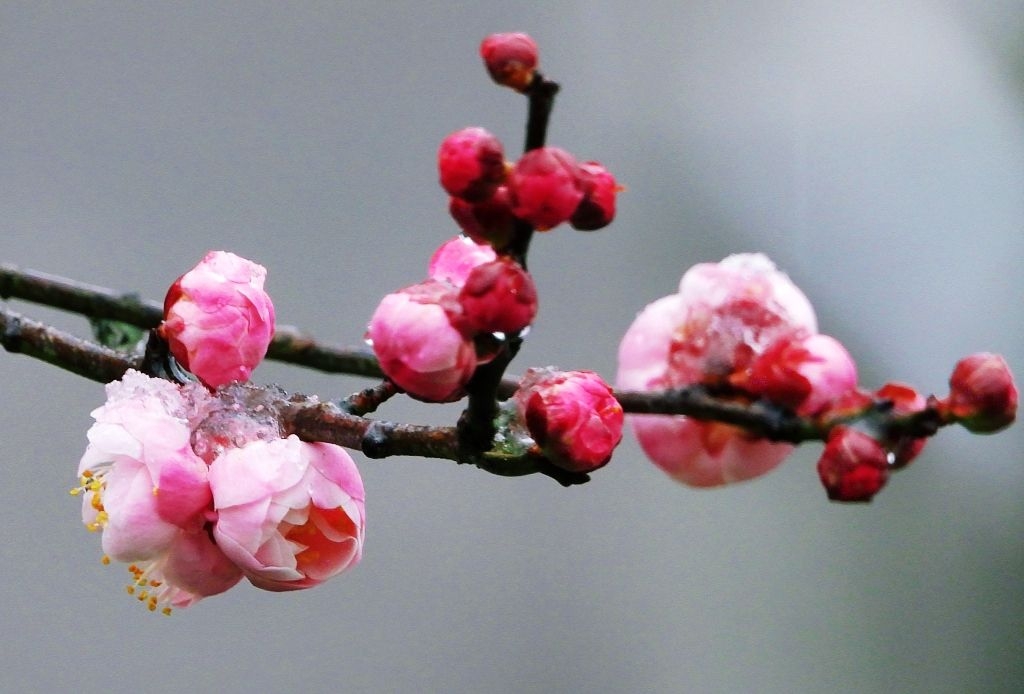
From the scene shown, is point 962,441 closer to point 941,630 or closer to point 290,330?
point 941,630

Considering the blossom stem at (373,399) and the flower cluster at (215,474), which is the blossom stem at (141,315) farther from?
the flower cluster at (215,474)

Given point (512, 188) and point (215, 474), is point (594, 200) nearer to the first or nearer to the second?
point (512, 188)

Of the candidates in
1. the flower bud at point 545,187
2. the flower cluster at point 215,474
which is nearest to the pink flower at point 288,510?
the flower cluster at point 215,474

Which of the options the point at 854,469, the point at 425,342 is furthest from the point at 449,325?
the point at 854,469

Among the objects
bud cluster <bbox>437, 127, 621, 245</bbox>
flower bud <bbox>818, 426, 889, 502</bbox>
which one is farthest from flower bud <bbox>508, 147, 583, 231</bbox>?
flower bud <bbox>818, 426, 889, 502</bbox>

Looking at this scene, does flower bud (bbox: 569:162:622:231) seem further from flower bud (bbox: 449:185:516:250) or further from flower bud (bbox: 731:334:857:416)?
flower bud (bbox: 731:334:857:416)

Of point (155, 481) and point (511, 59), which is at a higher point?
point (511, 59)
